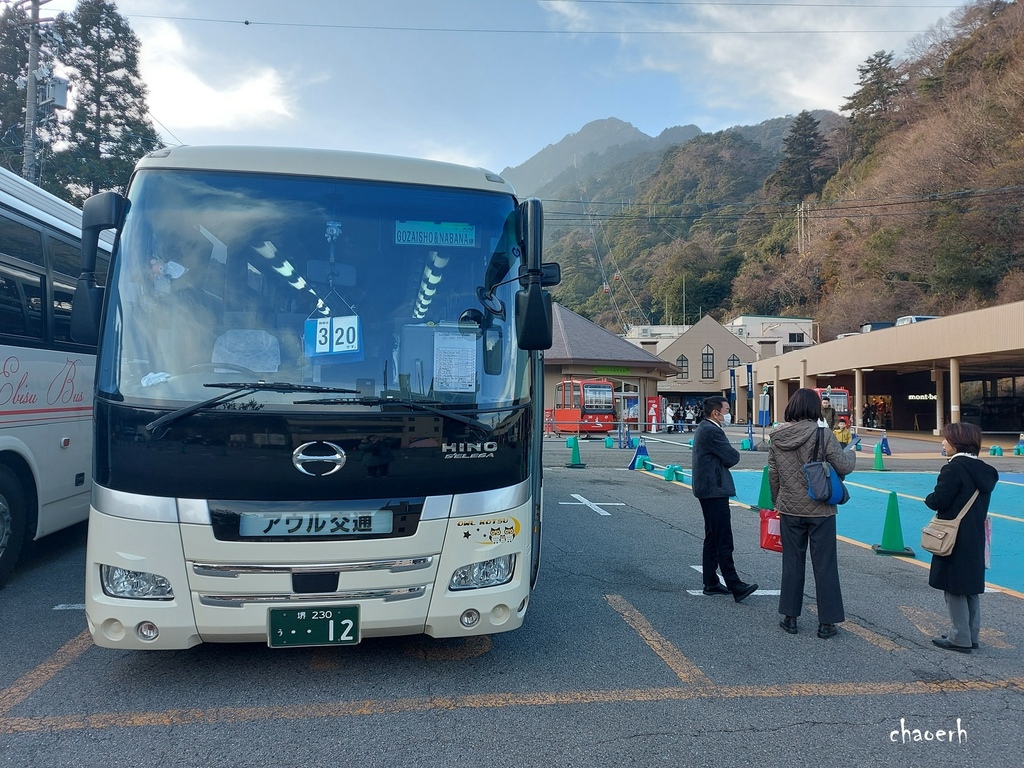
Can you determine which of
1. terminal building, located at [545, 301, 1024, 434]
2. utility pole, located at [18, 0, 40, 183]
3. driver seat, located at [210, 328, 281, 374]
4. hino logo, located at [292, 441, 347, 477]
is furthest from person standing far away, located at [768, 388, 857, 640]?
utility pole, located at [18, 0, 40, 183]

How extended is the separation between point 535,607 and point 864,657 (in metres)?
2.36

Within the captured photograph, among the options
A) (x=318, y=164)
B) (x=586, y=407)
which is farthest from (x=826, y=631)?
(x=586, y=407)

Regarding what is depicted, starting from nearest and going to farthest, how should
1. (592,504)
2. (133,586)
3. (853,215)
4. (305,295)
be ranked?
1. (133,586)
2. (305,295)
3. (592,504)
4. (853,215)

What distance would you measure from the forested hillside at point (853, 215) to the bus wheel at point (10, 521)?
2761 cm

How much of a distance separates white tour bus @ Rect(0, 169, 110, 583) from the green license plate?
134 inches

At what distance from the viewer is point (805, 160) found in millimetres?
71500

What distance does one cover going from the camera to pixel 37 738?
3.20 metres

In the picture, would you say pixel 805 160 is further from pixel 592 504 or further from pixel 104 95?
pixel 592 504

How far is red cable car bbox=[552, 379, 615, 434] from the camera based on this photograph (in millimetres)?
32562

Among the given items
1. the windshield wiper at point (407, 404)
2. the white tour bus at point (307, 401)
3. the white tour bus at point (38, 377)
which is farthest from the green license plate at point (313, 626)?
the white tour bus at point (38, 377)

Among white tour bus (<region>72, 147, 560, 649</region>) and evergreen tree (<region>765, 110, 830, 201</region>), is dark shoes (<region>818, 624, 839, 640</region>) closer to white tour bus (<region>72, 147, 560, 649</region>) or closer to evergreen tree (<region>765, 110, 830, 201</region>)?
white tour bus (<region>72, 147, 560, 649</region>)

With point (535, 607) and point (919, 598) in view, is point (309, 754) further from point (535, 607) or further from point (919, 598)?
point (919, 598)

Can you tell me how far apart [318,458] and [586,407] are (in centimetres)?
2996

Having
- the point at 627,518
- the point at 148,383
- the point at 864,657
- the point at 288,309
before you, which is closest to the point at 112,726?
the point at 148,383
